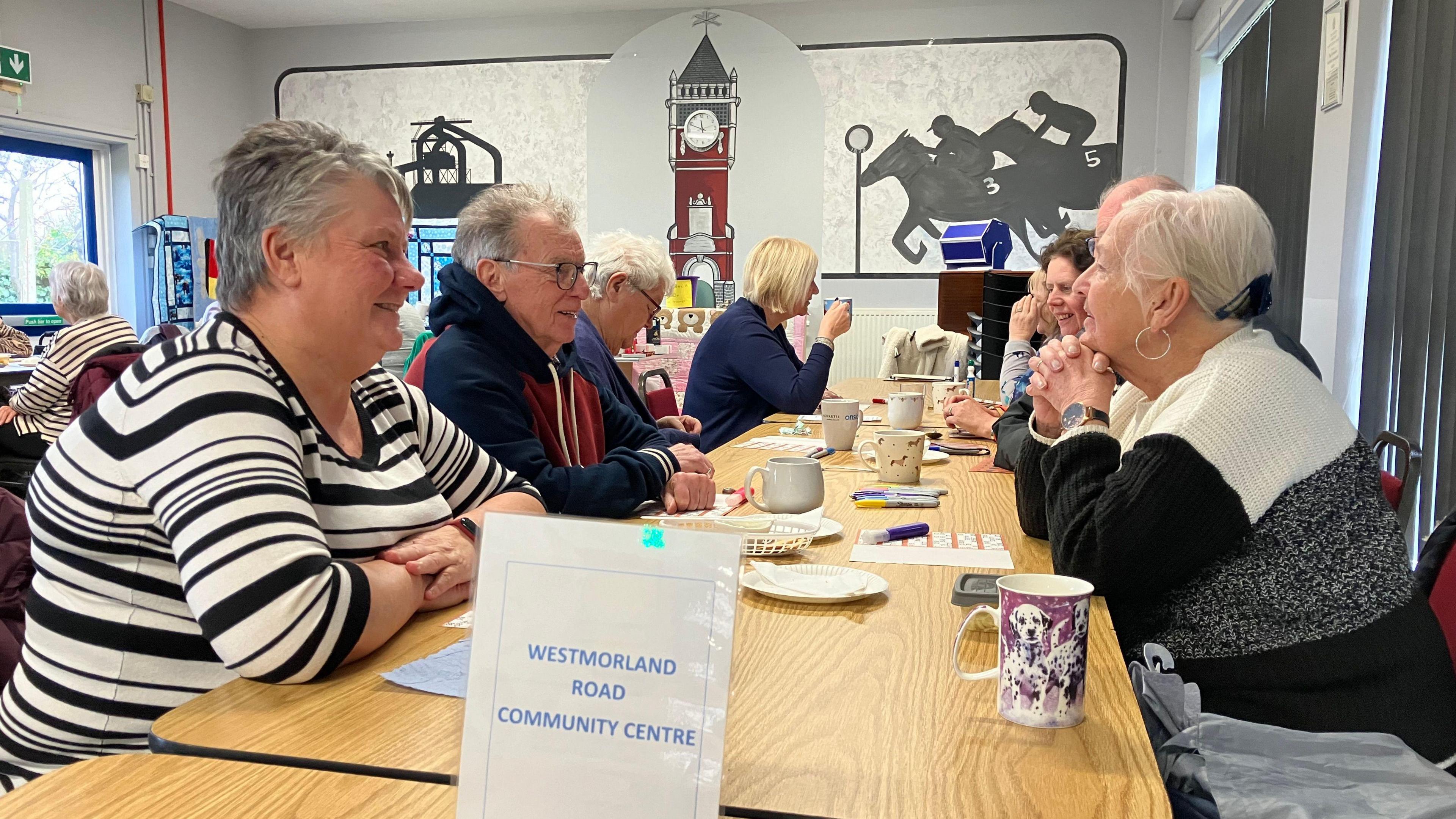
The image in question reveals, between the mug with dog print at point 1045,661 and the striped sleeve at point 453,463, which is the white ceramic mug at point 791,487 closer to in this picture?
the striped sleeve at point 453,463

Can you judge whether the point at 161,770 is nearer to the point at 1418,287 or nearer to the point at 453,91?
the point at 1418,287

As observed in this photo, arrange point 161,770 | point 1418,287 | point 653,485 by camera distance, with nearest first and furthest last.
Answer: point 161,770
point 653,485
point 1418,287

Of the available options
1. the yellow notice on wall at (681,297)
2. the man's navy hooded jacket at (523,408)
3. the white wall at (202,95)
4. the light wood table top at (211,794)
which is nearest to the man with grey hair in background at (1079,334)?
the man's navy hooded jacket at (523,408)

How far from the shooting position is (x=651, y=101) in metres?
7.49

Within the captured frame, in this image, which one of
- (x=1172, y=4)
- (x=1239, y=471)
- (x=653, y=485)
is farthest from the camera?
(x=1172, y=4)

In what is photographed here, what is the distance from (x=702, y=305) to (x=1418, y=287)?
5182mm

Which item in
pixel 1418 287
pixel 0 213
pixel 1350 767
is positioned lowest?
pixel 1350 767

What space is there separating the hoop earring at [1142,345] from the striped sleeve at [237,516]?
108 centimetres

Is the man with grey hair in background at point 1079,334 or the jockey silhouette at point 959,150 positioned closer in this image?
the man with grey hair in background at point 1079,334

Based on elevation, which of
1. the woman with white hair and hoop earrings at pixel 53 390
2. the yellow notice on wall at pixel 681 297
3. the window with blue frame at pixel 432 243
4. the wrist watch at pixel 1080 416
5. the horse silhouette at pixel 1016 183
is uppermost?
the horse silhouette at pixel 1016 183

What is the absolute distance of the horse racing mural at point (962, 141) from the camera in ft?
22.2

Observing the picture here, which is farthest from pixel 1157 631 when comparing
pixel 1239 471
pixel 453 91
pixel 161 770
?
pixel 453 91

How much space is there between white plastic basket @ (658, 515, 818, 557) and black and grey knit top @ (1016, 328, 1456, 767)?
14.7 inches

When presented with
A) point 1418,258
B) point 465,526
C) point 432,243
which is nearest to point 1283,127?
point 1418,258
